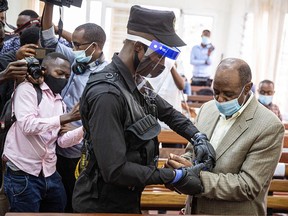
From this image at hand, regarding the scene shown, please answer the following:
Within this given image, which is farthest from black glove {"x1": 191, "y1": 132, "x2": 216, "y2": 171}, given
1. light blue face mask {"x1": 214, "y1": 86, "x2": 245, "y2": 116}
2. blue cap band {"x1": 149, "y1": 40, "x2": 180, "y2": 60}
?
blue cap band {"x1": 149, "y1": 40, "x2": 180, "y2": 60}

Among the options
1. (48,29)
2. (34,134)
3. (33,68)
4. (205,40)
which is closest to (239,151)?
(34,134)

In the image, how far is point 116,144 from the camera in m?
1.35

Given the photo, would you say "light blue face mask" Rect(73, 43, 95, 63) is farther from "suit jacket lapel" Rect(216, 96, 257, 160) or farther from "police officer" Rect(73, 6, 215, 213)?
"suit jacket lapel" Rect(216, 96, 257, 160)

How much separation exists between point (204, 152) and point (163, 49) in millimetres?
495

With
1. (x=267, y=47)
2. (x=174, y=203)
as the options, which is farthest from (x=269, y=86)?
(x=267, y=47)

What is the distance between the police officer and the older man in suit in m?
0.14

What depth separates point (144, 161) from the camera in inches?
59.9

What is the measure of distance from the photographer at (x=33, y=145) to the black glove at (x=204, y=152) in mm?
638

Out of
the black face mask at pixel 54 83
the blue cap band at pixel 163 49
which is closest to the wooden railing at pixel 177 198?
the black face mask at pixel 54 83

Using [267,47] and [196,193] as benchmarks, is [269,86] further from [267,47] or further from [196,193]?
[267,47]

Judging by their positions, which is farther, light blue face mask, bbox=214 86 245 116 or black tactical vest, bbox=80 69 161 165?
light blue face mask, bbox=214 86 245 116

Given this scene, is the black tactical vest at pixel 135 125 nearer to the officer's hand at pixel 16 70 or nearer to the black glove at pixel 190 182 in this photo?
the black glove at pixel 190 182

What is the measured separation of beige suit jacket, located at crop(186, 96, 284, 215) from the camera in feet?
5.43

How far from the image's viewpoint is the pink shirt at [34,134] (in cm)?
194
